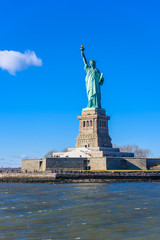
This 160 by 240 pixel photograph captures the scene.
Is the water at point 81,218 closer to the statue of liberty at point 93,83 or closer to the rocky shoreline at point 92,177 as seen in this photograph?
the rocky shoreline at point 92,177

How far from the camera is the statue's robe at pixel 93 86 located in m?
83.2

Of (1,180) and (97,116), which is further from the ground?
(97,116)

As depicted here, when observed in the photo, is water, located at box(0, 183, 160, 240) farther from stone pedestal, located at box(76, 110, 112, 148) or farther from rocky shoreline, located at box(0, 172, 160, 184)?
stone pedestal, located at box(76, 110, 112, 148)

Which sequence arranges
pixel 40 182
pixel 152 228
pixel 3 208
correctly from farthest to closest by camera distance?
pixel 40 182
pixel 3 208
pixel 152 228

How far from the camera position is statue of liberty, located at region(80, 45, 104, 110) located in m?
83.2

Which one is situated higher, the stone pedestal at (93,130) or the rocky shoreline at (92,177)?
the stone pedestal at (93,130)

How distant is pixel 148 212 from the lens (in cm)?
2438

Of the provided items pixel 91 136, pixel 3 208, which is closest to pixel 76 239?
pixel 3 208

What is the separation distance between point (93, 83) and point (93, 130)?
11863 millimetres

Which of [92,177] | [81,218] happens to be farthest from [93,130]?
[81,218]

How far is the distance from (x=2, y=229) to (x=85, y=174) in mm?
40373

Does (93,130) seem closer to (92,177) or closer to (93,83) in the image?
(93,83)

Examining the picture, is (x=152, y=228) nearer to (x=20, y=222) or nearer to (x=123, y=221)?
(x=123, y=221)

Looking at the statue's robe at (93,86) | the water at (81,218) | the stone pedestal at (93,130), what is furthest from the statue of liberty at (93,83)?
the water at (81,218)
